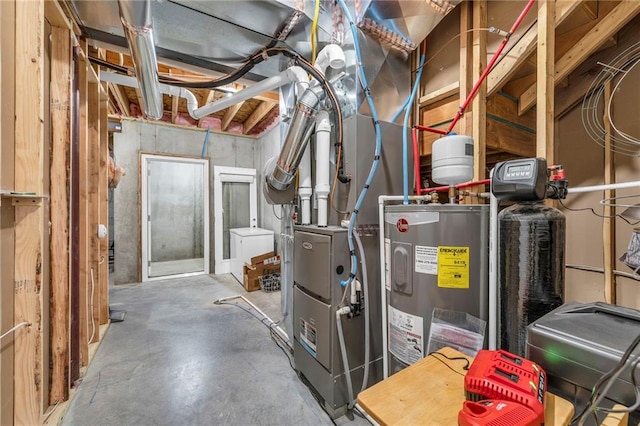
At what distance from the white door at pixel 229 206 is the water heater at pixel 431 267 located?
4.11 meters

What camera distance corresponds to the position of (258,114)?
4.60 meters

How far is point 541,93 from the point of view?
4.63ft

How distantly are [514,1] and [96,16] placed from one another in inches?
108

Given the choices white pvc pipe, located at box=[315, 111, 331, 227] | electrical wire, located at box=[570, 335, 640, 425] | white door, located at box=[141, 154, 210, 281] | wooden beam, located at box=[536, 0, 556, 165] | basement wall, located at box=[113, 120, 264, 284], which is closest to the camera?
electrical wire, located at box=[570, 335, 640, 425]

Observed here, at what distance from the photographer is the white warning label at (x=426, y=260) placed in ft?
4.58

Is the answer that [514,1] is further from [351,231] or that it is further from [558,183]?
[351,231]

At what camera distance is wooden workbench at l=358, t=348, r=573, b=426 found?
2.10 feet

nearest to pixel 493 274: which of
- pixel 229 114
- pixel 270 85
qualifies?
pixel 270 85

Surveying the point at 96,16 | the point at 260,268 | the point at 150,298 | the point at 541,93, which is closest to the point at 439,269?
the point at 541,93

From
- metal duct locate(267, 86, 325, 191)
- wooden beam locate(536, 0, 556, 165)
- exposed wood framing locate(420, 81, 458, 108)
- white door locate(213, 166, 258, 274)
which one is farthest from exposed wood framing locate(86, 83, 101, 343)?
wooden beam locate(536, 0, 556, 165)

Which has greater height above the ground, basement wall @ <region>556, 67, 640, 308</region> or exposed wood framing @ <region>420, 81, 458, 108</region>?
exposed wood framing @ <region>420, 81, 458, 108</region>

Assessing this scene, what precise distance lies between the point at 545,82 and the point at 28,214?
2.69 metres

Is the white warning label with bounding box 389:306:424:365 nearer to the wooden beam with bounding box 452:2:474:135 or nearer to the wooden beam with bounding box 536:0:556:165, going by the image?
the wooden beam with bounding box 536:0:556:165

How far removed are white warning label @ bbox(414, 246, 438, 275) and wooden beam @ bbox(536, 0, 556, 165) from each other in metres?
0.75
